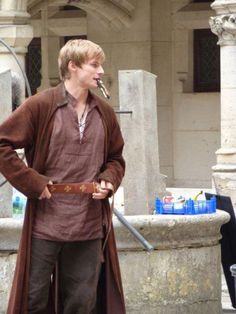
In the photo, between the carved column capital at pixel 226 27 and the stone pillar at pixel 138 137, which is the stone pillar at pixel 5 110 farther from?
the carved column capital at pixel 226 27

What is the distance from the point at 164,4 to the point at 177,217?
1047 centimetres

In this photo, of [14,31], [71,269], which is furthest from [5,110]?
[14,31]

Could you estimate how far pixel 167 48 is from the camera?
61.2 ft

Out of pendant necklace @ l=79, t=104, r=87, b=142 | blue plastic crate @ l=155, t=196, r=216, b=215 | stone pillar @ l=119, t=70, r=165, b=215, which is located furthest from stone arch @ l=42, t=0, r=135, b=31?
pendant necklace @ l=79, t=104, r=87, b=142

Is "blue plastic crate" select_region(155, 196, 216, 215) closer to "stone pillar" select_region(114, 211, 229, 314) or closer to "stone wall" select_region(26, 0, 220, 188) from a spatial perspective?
"stone pillar" select_region(114, 211, 229, 314)

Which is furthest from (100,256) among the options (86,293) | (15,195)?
(15,195)

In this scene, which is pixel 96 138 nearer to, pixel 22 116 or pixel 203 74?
pixel 22 116

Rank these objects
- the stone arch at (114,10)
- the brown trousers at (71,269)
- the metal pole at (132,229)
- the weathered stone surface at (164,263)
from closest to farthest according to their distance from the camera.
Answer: the brown trousers at (71,269)
the metal pole at (132,229)
the weathered stone surface at (164,263)
the stone arch at (114,10)

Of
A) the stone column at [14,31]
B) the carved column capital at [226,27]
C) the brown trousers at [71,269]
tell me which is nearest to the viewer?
the brown trousers at [71,269]

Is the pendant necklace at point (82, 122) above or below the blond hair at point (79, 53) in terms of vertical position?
below

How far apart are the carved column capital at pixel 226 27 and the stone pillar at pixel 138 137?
6.13 metres

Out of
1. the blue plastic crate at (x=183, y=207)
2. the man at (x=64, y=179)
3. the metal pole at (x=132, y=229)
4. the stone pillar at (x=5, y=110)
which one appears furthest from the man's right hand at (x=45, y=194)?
the blue plastic crate at (x=183, y=207)

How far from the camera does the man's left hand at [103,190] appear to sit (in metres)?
6.88

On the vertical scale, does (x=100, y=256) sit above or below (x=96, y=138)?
below
